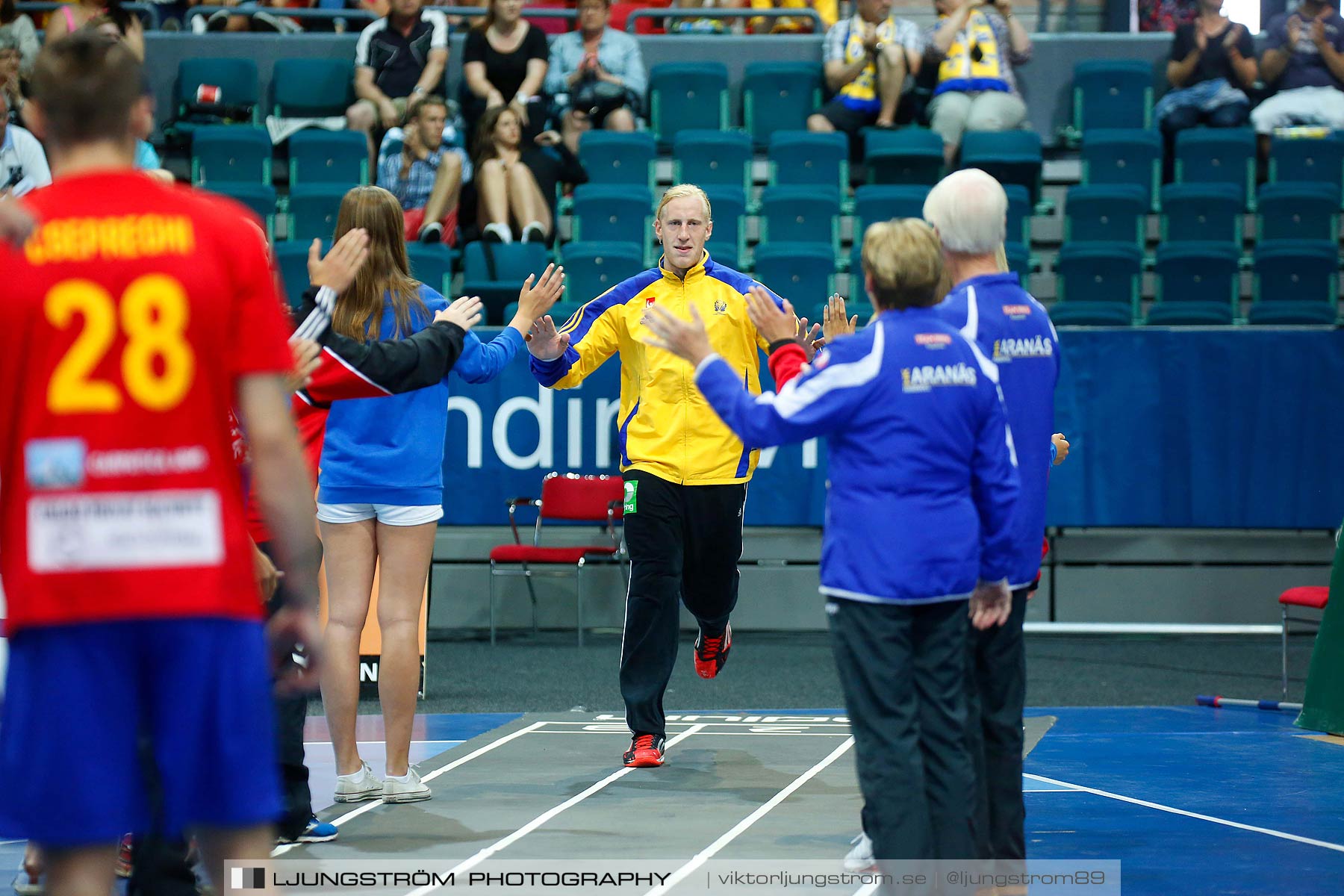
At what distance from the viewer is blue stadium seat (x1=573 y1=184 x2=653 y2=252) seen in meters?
11.4

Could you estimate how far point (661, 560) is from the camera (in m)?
5.72

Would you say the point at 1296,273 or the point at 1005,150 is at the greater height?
the point at 1005,150

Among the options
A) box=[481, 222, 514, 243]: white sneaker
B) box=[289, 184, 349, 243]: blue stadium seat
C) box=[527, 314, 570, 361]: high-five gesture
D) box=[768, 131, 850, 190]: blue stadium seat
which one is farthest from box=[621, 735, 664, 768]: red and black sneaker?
box=[768, 131, 850, 190]: blue stadium seat

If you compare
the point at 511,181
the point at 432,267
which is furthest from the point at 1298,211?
the point at 432,267

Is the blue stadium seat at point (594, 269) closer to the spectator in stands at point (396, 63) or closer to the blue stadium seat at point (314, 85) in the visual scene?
the spectator in stands at point (396, 63)

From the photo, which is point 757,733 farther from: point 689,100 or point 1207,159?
point 1207,159

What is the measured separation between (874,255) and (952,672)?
979 mm

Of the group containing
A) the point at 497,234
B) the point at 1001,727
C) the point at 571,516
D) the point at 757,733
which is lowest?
the point at 757,733

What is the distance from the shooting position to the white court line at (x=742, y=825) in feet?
12.7

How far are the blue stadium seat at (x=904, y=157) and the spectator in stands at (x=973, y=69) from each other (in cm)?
25

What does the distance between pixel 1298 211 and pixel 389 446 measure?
911 cm

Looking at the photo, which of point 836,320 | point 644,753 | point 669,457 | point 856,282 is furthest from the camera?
point 856,282

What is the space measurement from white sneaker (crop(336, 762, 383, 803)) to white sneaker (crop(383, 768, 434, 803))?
3 centimetres

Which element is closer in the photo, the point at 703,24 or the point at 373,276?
the point at 373,276
